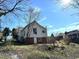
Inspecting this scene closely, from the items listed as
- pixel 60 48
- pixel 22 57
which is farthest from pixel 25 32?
pixel 22 57

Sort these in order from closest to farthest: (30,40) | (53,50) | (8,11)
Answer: (8,11)
(53,50)
(30,40)

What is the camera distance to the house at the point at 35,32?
5494 cm

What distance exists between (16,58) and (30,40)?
29661 mm

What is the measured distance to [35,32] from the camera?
56.0 metres

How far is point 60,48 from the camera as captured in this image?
34750 mm

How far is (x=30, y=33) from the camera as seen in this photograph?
55.8 m

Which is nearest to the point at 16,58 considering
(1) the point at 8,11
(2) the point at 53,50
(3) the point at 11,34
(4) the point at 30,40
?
(1) the point at 8,11

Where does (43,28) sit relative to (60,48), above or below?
above

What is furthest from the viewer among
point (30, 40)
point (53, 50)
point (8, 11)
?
point (30, 40)

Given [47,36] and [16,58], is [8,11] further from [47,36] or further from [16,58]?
[47,36]

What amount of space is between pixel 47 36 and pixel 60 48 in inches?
816

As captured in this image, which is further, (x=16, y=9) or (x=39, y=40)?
(x=39, y=40)

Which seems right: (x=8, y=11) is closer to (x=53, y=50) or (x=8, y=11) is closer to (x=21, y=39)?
(x=53, y=50)

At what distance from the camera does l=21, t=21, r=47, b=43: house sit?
180 ft
